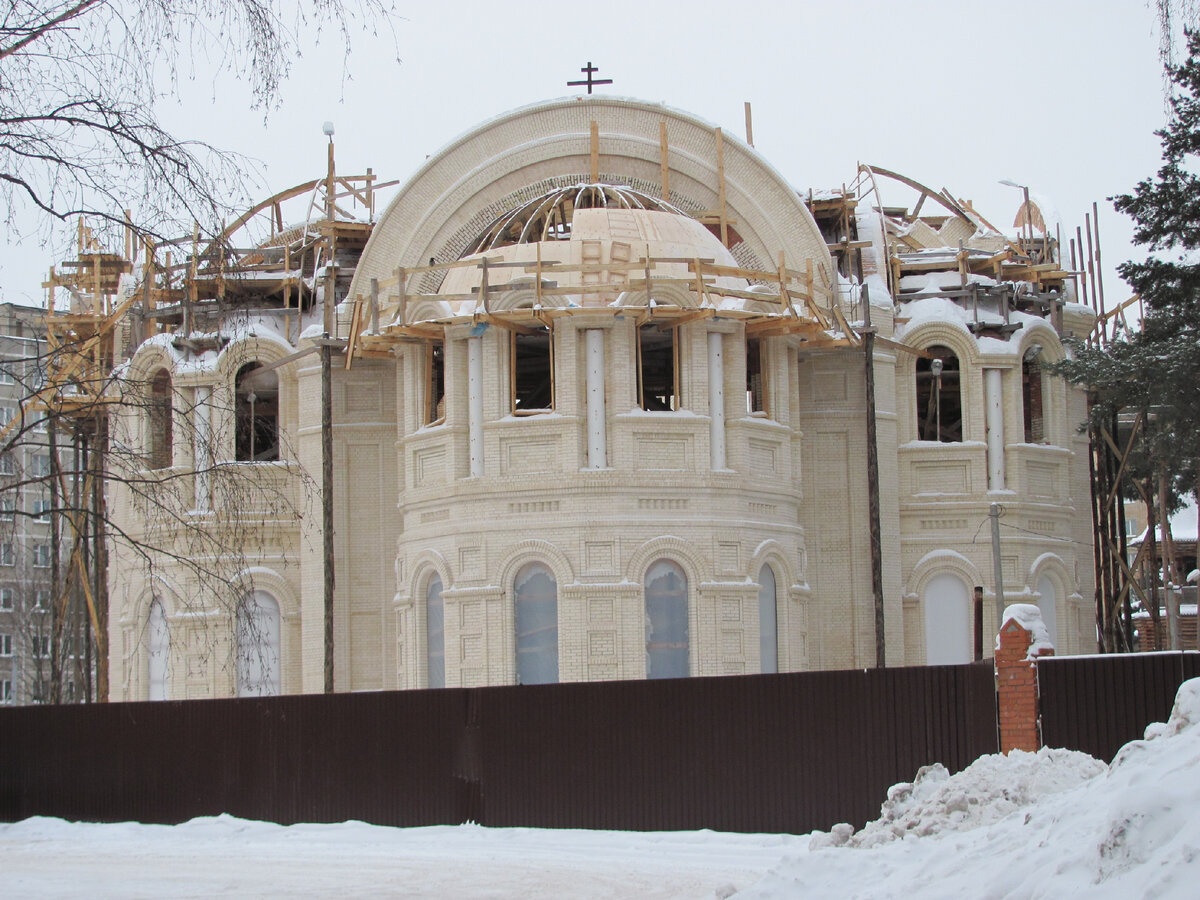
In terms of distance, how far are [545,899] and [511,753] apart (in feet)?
17.4

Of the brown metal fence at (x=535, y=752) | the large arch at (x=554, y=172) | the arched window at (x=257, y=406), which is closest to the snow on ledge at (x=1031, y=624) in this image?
the brown metal fence at (x=535, y=752)

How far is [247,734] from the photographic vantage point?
72.9 feet

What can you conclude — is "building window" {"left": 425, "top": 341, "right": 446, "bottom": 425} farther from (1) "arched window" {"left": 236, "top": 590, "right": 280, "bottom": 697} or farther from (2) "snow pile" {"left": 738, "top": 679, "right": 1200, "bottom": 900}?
(2) "snow pile" {"left": 738, "top": 679, "right": 1200, "bottom": 900}

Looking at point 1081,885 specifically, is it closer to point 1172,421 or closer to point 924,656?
point 1172,421

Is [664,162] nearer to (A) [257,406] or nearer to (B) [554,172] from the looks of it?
(B) [554,172]

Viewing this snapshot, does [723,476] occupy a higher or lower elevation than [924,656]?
higher

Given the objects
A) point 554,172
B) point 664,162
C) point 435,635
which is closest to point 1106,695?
point 435,635

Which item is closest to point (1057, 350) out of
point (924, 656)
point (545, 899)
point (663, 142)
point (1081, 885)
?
point (924, 656)

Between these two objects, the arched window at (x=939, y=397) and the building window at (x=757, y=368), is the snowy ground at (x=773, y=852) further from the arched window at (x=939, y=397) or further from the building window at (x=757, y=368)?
the arched window at (x=939, y=397)

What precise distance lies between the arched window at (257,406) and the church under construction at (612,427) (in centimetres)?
12

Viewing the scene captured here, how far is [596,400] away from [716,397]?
6.39ft

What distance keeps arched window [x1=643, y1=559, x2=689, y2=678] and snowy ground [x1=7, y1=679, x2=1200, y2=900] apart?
763 cm

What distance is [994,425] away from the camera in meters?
31.9

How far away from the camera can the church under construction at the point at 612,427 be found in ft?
90.3
